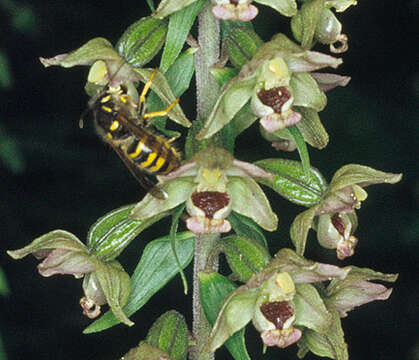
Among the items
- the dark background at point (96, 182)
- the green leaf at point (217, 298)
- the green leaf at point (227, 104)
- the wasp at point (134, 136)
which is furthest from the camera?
the dark background at point (96, 182)

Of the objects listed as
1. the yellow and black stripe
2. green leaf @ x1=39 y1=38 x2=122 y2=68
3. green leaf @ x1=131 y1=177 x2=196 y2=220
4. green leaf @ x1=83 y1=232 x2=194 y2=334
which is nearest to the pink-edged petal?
green leaf @ x1=83 y1=232 x2=194 y2=334

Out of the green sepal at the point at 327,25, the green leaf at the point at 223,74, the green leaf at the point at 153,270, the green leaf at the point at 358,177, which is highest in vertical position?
the green leaf at the point at 223,74

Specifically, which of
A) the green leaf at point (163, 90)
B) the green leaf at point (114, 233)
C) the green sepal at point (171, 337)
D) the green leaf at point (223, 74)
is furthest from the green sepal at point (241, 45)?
the green sepal at point (171, 337)

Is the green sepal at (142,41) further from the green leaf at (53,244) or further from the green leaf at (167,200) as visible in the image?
the green leaf at (53,244)

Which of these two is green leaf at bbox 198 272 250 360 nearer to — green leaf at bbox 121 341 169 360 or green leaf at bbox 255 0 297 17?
green leaf at bbox 121 341 169 360

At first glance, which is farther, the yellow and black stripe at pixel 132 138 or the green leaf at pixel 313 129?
the green leaf at pixel 313 129

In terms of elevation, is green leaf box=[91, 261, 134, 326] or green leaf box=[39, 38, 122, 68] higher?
green leaf box=[39, 38, 122, 68]
